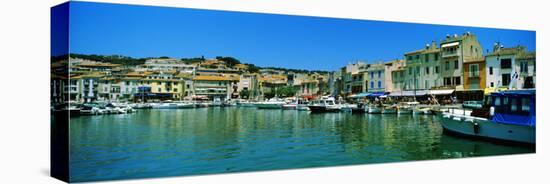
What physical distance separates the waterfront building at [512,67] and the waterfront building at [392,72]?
1.83 metres

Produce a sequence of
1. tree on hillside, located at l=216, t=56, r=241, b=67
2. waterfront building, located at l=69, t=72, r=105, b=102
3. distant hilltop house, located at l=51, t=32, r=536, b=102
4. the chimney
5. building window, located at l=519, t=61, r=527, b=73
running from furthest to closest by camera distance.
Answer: building window, located at l=519, t=61, r=527, b=73 < the chimney < tree on hillside, located at l=216, t=56, r=241, b=67 < distant hilltop house, located at l=51, t=32, r=536, b=102 < waterfront building, located at l=69, t=72, r=105, b=102

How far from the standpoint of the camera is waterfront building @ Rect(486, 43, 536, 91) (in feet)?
42.3

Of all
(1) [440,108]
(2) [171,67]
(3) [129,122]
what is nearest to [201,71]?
(2) [171,67]

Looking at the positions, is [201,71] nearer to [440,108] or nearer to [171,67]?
[171,67]

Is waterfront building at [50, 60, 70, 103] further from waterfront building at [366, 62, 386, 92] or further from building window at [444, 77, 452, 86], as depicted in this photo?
building window at [444, 77, 452, 86]

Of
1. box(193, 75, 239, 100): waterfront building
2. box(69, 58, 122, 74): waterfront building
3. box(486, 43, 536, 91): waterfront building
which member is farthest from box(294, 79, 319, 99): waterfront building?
box(69, 58, 122, 74): waterfront building

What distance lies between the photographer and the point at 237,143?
35.6 feet

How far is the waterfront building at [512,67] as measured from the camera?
12883 millimetres

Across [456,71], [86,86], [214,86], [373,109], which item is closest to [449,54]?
[456,71]

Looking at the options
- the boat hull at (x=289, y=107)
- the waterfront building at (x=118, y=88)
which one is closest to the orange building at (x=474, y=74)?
the boat hull at (x=289, y=107)

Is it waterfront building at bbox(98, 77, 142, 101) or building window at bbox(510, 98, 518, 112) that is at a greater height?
waterfront building at bbox(98, 77, 142, 101)

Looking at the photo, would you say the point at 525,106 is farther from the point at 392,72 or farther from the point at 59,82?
the point at 59,82

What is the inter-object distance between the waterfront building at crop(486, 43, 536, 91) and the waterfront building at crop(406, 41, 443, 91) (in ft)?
3.48

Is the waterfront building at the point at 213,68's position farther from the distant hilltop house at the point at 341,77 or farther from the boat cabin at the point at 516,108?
the boat cabin at the point at 516,108
